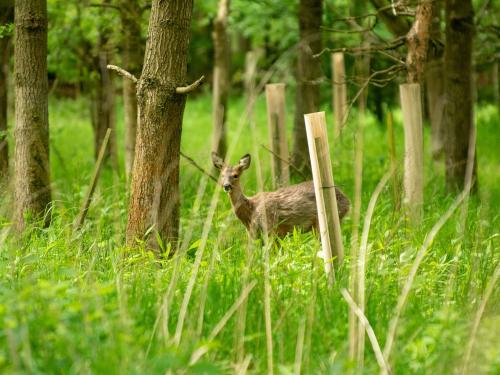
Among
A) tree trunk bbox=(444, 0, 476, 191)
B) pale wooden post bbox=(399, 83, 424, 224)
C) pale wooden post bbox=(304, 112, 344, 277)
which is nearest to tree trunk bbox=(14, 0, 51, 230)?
pale wooden post bbox=(304, 112, 344, 277)

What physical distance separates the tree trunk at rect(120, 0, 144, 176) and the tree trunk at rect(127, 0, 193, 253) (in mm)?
3377

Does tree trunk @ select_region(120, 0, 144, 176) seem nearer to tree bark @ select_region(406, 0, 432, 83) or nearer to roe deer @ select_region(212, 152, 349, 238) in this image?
roe deer @ select_region(212, 152, 349, 238)

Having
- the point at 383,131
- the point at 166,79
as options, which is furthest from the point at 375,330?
the point at 383,131

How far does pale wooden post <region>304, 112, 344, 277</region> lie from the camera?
576cm

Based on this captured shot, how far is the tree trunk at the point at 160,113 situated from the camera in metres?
6.90

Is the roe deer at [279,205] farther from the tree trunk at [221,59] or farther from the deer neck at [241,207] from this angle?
the tree trunk at [221,59]

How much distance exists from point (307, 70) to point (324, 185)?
20.5 ft

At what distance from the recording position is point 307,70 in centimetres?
1196

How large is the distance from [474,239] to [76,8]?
22.7 ft

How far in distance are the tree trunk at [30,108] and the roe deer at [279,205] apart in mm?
1559

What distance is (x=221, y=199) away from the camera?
31.9 feet

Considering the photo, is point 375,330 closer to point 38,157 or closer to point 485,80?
point 38,157

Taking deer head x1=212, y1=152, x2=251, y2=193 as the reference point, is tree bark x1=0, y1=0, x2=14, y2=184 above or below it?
above

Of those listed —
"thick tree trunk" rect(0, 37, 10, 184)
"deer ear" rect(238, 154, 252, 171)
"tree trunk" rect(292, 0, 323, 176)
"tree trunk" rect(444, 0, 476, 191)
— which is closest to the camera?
"deer ear" rect(238, 154, 252, 171)
